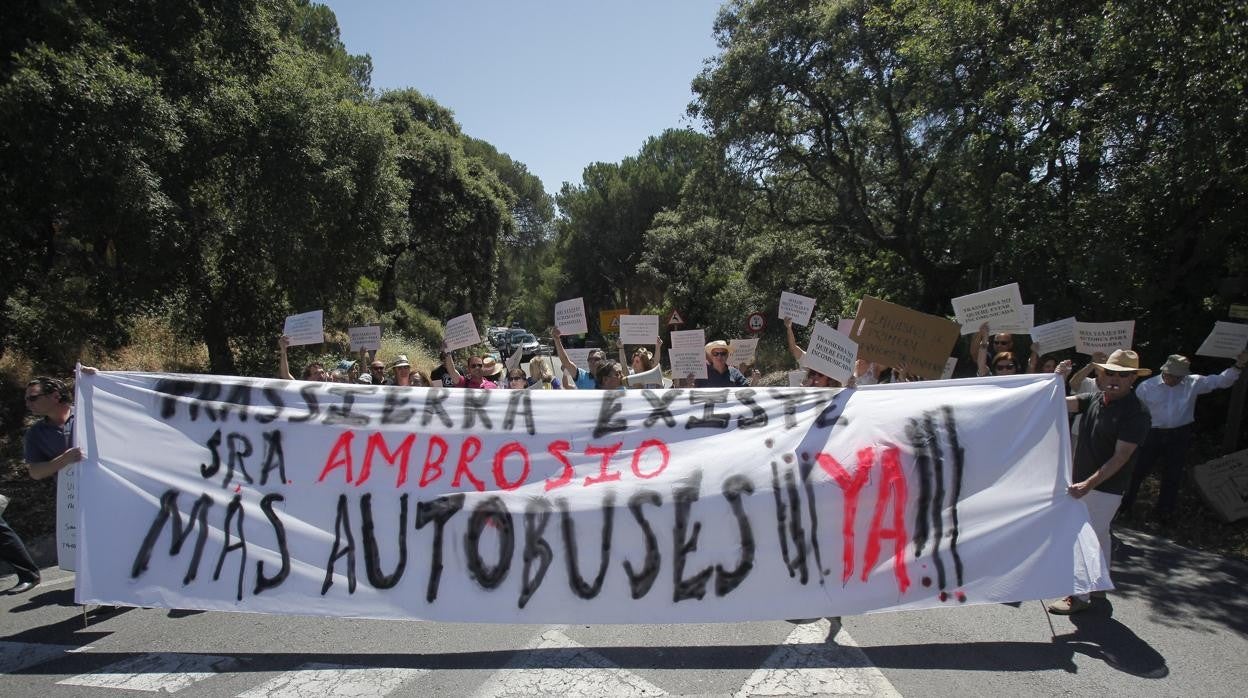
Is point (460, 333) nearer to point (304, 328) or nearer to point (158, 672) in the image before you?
point (304, 328)

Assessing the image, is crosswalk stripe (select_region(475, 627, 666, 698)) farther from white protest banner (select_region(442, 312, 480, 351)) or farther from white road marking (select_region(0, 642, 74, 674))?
white protest banner (select_region(442, 312, 480, 351))

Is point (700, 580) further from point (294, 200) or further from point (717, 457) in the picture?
point (294, 200)

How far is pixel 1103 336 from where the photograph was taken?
7.17 m

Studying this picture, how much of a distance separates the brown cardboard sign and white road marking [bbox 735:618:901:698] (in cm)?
513

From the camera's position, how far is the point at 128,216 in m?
8.43

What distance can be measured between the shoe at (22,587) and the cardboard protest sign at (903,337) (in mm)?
6514

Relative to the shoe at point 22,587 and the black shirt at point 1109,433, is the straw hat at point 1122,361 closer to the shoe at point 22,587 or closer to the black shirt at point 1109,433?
the black shirt at point 1109,433

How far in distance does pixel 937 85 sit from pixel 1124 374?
381 inches

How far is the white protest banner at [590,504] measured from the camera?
4273mm

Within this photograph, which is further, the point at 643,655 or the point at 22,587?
the point at 22,587

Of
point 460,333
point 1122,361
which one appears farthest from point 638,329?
point 1122,361

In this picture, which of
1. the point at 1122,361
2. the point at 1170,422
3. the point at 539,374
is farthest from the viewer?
the point at 539,374

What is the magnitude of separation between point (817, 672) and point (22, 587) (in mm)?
5970

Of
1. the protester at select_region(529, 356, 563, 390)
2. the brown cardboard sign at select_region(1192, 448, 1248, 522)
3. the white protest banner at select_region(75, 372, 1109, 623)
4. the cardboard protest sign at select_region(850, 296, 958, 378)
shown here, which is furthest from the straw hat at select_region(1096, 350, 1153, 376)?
the protester at select_region(529, 356, 563, 390)
